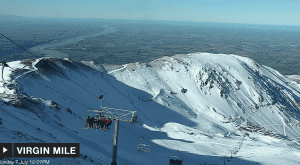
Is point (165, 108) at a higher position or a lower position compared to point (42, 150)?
lower

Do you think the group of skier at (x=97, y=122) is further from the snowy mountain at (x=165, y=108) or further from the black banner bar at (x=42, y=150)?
the snowy mountain at (x=165, y=108)

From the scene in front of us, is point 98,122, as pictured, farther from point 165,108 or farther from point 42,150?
point 165,108

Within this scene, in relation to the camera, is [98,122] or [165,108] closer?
A: [98,122]

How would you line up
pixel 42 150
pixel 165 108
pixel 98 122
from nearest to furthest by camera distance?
pixel 98 122 → pixel 42 150 → pixel 165 108

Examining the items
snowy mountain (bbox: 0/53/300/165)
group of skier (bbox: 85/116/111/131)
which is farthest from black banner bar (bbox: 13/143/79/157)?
group of skier (bbox: 85/116/111/131)

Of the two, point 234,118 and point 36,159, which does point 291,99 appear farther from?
point 36,159

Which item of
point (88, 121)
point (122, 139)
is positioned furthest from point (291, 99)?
point (88, 121)

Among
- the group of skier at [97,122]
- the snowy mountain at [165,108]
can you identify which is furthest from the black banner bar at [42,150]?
the group of skier at [97,122]

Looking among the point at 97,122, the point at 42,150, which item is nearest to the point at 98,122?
the point at 97,122

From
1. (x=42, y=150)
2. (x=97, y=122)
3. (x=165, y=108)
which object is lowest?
(x=165, y=108)
